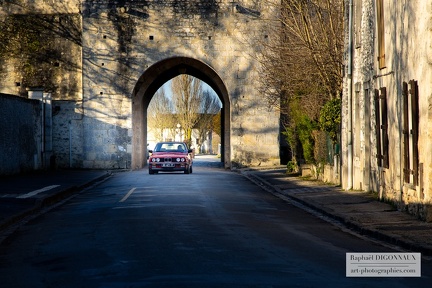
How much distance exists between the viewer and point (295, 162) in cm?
3466

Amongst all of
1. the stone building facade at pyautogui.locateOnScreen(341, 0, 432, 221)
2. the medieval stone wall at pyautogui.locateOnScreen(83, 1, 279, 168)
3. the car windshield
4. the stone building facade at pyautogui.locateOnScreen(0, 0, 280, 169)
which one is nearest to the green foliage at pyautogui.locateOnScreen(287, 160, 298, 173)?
the car windshield

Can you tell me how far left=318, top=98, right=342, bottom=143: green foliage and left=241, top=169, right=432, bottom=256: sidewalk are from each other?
1765 millimetres

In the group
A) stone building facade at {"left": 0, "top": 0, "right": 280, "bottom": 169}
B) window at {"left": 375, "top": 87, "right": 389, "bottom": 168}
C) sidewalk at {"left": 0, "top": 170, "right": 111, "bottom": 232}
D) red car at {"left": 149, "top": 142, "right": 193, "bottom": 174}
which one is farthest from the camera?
stone building facade at {"left": 0, "top": 0, "right": 280, "bottom": 169}

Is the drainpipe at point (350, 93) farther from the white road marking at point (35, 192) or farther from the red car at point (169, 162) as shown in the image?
the red car at point (169, 162)

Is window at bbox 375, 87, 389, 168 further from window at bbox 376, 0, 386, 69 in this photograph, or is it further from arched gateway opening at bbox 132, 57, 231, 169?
arched gateway opening at bbox 132, 57, 231, 169

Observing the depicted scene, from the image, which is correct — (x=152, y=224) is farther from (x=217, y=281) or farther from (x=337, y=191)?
(x=337, y=191)

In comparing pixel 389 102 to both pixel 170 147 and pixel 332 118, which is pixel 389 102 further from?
pixel 170 147

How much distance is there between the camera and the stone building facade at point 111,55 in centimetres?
4200

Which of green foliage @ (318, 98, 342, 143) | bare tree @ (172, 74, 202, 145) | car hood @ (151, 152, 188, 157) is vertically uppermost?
bare tree @ (172, 74, 202, 145)

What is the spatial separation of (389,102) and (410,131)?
324 cm

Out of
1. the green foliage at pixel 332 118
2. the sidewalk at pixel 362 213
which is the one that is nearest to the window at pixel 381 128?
the sidewalk at pixel 362 213

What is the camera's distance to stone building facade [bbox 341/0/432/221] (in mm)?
15570

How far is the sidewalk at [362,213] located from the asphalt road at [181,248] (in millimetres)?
388

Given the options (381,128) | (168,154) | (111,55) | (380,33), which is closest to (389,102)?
(381,128)
